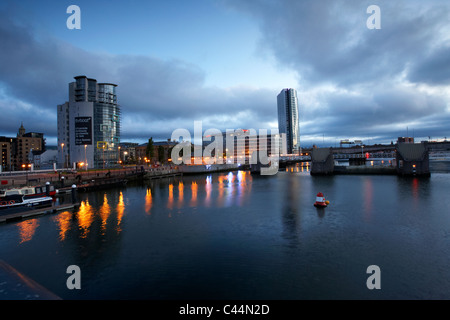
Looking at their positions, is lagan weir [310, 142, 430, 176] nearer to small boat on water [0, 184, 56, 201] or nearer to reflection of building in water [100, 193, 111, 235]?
reflection of building in water [100, 193, 111, 235]

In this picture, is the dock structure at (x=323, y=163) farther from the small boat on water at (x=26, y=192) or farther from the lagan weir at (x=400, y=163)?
the small boat on water at (x=26, y=192)

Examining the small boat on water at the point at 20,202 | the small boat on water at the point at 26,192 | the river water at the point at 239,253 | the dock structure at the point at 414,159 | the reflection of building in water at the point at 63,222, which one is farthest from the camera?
the dock structure at the point at 414,159

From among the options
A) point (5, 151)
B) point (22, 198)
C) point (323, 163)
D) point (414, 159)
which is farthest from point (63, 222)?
point (5, 151)

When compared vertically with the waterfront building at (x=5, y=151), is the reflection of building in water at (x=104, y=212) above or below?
below

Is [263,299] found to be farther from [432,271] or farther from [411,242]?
[411,242]

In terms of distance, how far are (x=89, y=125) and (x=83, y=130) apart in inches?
128

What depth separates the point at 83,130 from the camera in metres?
101

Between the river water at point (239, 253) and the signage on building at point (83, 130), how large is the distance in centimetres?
8472

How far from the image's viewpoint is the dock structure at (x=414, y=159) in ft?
217

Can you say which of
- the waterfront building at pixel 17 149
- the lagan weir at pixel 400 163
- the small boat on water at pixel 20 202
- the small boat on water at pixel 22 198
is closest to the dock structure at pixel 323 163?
the lagan weir at pixel 400 163

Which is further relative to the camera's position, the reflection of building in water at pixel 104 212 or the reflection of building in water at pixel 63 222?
the reflection of building in water at pixel 104 212

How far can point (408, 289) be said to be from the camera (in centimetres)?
1111

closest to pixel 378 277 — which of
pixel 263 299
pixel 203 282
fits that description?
pixel 263 299
